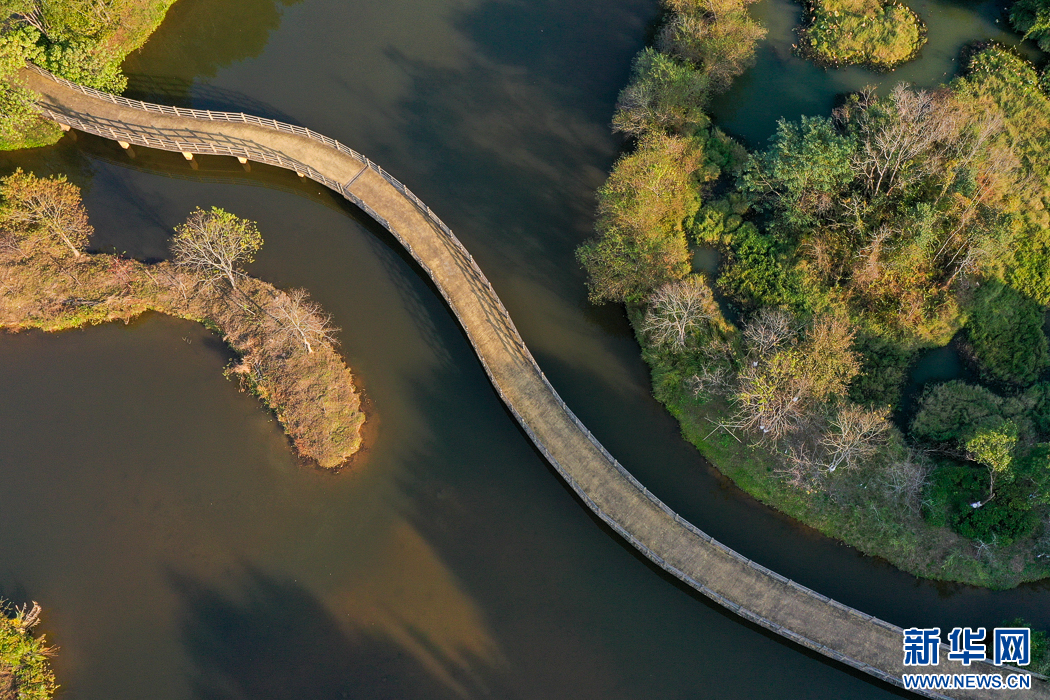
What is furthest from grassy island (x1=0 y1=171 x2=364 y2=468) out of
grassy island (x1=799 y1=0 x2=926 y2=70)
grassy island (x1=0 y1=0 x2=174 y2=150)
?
grassy island (x1=799 y1=0 x2=926 y2=70)

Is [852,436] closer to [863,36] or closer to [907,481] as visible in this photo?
[907,481]

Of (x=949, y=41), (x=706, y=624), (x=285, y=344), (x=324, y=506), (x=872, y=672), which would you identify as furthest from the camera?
(x=949, y=41)

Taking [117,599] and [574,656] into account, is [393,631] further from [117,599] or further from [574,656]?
[117,599]

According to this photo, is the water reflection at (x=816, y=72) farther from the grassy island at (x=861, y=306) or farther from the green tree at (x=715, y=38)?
the grassy island at (x=861, y=306)

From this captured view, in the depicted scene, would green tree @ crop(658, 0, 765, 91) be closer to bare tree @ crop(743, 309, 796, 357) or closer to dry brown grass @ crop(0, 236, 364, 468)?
bare tree @ crop(743, 309, 796, 357)

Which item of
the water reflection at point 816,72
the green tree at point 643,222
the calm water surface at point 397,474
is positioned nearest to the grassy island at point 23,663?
the calm water surface at point 397,474

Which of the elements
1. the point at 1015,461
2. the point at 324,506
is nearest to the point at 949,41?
the point at 1015,461

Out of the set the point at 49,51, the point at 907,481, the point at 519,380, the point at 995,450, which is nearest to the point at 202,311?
the point at 519,380

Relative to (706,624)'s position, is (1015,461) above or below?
above
